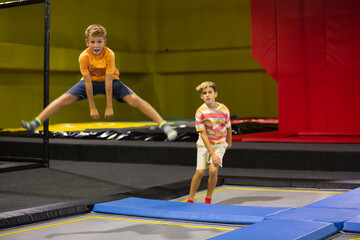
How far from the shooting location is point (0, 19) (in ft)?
46.5

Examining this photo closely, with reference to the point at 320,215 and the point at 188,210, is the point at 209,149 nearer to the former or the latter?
the point at 188,210

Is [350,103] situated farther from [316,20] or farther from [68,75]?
[68,75]

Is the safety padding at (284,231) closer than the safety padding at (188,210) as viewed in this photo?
Yes

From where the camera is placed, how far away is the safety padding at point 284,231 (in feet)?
12.6

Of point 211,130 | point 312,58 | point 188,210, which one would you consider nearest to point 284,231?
point 188,210

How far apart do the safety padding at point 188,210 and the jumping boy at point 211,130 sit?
426 mm

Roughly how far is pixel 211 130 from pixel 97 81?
126 centimetres

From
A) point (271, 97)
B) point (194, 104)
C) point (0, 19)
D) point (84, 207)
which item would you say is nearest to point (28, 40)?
point (0, 19)

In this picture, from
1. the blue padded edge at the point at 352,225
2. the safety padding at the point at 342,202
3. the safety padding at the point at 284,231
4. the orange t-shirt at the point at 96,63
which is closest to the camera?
the safety padding at the point at 284,231

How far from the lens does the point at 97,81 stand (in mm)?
4508

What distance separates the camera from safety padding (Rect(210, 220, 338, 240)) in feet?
12.6

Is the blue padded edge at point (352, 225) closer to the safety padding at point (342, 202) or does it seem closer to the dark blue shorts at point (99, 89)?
the safety padding at point (342, 202)

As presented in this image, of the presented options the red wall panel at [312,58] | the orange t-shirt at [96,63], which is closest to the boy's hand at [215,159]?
the orange t-shirt at [96,63]

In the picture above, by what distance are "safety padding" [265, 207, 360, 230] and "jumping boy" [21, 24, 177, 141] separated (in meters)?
1.03
